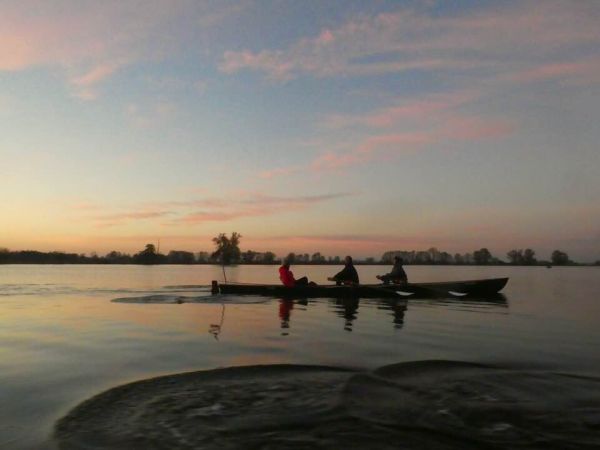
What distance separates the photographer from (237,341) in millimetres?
13297

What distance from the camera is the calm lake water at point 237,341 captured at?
859 centimetres

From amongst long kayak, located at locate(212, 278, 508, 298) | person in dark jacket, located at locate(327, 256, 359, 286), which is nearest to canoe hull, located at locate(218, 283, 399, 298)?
long kayak, located at locate(212, 278, 508, 298)

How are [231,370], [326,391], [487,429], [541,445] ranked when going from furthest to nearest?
[231,370] → [326,391] → [487,429] → [541,445]

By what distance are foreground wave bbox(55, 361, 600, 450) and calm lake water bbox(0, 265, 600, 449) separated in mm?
506

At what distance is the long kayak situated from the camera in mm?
25484

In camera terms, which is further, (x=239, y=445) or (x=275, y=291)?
(x=275, y=291)

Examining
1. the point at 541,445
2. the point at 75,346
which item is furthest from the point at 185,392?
the point at 75,346

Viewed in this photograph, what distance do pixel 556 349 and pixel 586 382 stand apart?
4.30m

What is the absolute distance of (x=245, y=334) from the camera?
14.5 meters

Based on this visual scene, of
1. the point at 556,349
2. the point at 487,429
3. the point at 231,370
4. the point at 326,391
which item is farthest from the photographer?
the point at 556,349

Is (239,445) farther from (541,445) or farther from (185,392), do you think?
(541,445)

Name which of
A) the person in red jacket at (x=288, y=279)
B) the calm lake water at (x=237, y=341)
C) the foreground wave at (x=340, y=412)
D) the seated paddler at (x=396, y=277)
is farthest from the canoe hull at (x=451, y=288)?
the foreground wave at (x=340, y=412)

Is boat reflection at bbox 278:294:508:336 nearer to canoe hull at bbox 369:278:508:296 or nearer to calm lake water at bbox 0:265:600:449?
calm lake water at bbox 0:265:600:449

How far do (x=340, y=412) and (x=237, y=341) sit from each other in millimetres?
7076
